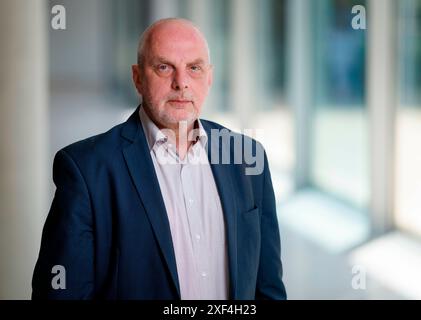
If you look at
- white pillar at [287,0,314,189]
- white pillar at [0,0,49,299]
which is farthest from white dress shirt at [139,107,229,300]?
white pillar at [287,0,314,189]

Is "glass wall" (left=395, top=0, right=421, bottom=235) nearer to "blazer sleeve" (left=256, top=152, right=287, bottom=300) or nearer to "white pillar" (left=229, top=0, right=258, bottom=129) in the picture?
"blazer sleeve" (left=256, top=152, right=287, bottom=300)

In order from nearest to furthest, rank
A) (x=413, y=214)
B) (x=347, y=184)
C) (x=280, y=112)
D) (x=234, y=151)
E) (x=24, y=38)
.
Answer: (x=234, y=151)
(x=24, y=38)
(x=413, y=214)
(x=347, y=184)
(x=280, y=112)

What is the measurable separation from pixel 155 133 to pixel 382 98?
2428 millimetres

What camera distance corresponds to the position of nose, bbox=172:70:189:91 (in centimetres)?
102

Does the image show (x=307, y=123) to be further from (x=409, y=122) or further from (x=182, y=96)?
(x=182, y=96)

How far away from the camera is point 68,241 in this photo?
0.96 metres

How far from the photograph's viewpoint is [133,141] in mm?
1036

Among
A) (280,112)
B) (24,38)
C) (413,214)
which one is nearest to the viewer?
(24,38)

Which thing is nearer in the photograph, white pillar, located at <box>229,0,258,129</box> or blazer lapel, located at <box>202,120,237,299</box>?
blazer lapel, located at <box>202,120,237,299</box>

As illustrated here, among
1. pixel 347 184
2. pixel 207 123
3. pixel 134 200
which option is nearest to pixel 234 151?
pixel 207 123

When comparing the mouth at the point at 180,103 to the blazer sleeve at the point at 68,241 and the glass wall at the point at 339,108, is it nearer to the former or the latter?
the blazer sleeve at the point at 68,241

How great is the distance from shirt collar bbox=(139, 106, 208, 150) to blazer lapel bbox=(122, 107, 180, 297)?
0.6 inches
